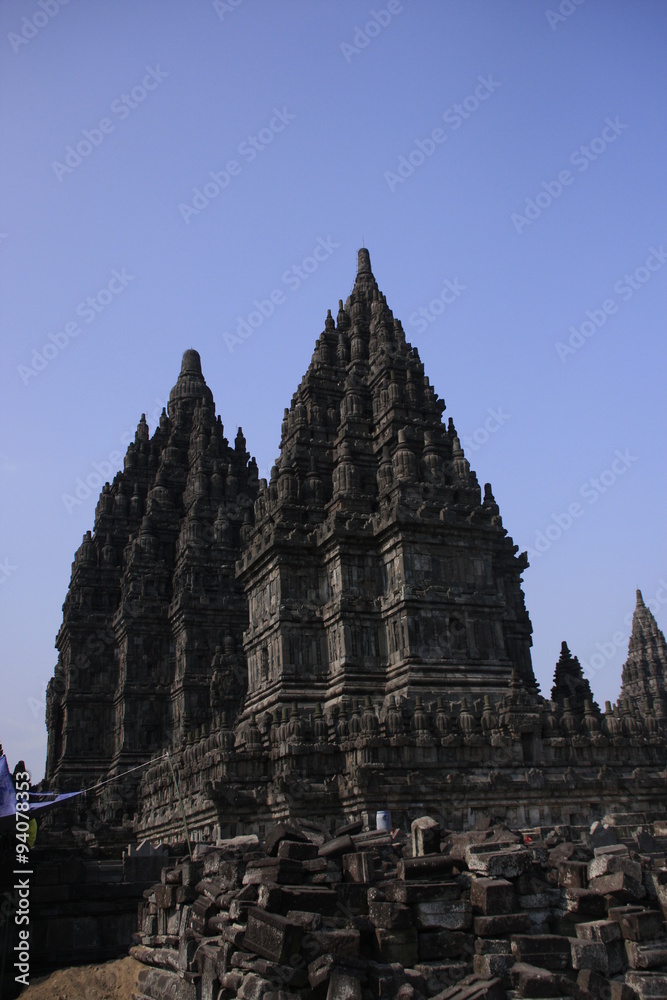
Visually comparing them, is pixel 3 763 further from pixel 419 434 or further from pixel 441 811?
pixel 419 434

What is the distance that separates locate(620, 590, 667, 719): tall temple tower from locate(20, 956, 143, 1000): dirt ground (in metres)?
54.6

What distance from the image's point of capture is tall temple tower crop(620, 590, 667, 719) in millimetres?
68938

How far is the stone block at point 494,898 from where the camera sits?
13.4 m

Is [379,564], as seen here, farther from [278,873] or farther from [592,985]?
[592,985]

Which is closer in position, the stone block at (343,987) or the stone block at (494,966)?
the stone block at (343,987)

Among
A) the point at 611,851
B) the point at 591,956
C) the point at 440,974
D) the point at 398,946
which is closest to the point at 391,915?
the point at 398,946

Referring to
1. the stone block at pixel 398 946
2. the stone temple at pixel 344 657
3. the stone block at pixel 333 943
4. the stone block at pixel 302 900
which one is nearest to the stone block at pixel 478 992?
the stone block at pixel 398 946

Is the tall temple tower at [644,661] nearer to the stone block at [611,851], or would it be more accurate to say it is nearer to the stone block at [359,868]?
the stone block at [611,851]

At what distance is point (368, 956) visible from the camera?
13.3 m

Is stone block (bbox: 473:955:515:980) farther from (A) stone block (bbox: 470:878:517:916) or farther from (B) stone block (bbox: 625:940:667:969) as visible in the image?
(B) stone block (bbox: 625:940:667:969)

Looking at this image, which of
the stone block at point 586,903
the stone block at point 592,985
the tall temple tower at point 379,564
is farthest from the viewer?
the tall temple tower at point 379,564

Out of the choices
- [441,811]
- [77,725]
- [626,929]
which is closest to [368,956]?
[626,929]

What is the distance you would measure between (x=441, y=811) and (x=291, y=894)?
1244 centimetres

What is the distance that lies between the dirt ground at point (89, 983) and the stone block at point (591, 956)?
362 inches
